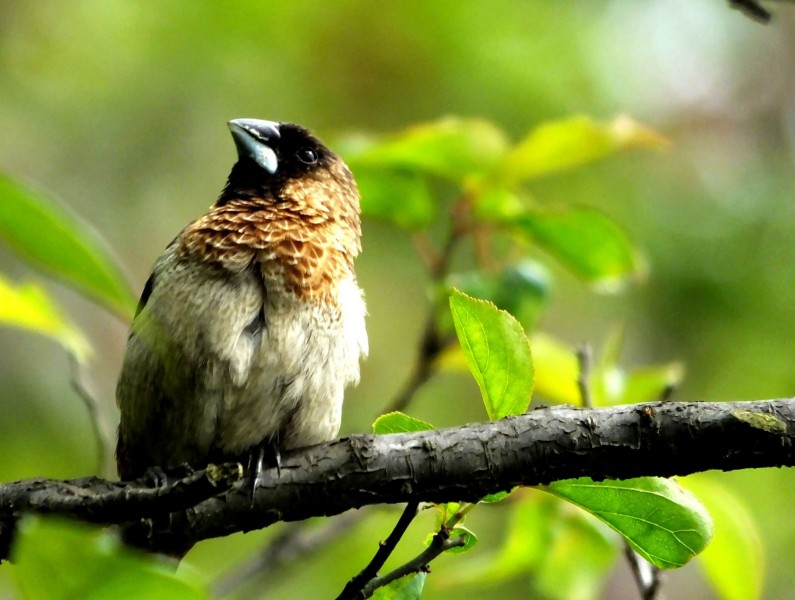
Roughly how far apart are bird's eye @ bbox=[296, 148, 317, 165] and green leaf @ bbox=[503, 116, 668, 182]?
948 mm

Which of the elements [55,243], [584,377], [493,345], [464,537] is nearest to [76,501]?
[55,243]

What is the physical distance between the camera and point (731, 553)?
3893mm

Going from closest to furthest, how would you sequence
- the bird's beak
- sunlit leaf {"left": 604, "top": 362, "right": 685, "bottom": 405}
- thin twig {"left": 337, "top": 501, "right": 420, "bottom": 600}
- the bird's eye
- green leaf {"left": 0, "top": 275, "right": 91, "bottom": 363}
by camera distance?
thin twig {"left": 337, "top": 501, "right": 420, "bottom": 600}, green leaf {"left": 0, "top": 275, "right": 91, "bottom": 363}, sunlit leaf {"left": 604, "top": 362, "right": 685, "bottom": 405}, the bird's beak, the bird's eye

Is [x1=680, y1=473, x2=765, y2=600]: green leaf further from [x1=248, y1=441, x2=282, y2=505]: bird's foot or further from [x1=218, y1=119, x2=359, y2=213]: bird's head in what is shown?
[x1=218, y1=119, x2=359, y2=213]: bird's head

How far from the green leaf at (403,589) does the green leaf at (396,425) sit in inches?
14.7

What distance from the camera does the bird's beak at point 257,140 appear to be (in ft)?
15.5

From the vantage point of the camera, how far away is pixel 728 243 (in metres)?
8.21

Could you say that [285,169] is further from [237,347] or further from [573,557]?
[573,557]

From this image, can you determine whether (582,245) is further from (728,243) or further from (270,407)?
(728,243)

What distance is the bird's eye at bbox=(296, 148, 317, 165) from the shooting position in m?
4.85

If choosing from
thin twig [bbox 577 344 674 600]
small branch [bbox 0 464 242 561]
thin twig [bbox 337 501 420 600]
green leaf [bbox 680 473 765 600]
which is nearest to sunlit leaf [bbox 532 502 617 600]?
thin twig [bbox 577 344 674 600]

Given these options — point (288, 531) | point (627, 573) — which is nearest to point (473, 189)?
point (288, 531)

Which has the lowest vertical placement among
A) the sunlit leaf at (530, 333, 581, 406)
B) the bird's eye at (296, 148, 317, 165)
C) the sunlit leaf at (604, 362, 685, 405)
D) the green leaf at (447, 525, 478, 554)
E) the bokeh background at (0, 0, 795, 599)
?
the green leaf at (447, 525, 478, 554)

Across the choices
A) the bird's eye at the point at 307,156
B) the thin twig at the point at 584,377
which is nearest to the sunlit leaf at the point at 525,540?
the thin twig at the point at 584,377
